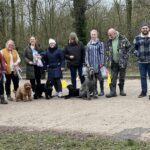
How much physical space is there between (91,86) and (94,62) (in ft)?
2.39

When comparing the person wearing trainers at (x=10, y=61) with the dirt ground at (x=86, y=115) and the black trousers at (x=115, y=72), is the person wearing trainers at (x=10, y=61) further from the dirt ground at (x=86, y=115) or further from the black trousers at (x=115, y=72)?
the black trousers at (x=115, y=72)

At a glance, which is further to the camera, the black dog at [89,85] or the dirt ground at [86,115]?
the black dog at [89,85]

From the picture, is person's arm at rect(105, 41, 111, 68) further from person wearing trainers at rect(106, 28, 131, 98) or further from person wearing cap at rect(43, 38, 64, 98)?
person wearing cap at rect(43, 38, 64, 98)

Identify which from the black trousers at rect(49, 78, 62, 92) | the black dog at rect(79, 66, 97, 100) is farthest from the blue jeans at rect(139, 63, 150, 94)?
the black trousers at rect(49, 78, 62, 92)

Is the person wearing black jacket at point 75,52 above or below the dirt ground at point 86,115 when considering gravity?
above

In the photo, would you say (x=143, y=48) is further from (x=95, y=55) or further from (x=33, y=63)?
(x=33, y=63)

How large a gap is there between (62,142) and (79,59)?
6.50 meters

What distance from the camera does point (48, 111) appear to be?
39.1ft

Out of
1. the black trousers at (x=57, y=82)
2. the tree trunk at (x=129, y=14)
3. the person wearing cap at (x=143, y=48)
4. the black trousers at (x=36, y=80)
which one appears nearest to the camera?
the person wearing cap at (x=143, y=48)

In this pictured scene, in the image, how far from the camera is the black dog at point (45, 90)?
14422mm

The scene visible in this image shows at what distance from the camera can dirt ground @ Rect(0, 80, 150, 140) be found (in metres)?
9.31

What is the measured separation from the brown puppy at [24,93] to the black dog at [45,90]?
465 millimetres

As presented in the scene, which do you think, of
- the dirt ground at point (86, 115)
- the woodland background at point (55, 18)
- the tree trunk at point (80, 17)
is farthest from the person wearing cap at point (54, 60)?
the woodland background at point (55, 18)

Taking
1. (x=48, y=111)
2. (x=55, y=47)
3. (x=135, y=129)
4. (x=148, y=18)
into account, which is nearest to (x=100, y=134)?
(x=135, y=129)
